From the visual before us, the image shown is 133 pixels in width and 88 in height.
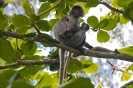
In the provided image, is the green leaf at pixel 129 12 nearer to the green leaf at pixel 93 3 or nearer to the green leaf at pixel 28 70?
the green leaf at pixel 93 3

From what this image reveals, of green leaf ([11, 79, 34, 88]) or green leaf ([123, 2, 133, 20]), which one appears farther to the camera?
green leaf ([123, 2, 133, 20])

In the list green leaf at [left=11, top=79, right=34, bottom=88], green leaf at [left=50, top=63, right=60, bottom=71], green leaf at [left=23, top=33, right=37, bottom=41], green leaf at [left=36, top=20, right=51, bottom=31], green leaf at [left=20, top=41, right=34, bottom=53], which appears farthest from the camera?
green leaf at [left=50, top=63, right=60, bottom=71]

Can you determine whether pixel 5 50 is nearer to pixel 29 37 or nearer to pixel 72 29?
pixel 29 37

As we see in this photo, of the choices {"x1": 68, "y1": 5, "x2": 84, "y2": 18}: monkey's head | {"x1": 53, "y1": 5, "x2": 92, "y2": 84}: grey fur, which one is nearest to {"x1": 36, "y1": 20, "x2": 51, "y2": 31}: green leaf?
{"x1": 53, "y1": 5, "x2": 92, "y2": 84}: grey fur

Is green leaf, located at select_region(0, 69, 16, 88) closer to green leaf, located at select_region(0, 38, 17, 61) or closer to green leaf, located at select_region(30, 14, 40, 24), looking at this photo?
green leaf, located at select_region(30, 14, 40, 24)

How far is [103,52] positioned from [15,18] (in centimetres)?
71

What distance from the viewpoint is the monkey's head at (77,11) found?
316 cm

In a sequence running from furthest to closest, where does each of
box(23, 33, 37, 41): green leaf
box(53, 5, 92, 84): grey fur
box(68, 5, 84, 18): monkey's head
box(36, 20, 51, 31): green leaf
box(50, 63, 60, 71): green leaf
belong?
1. box(68, 5, 84, 18): monkey's head
2. box(53, 5, 92, 84): grey fur
3. box(50, 63, 60, 71): green leaf
4. box(36, 20, 51, 31): green leaf
5. box(23, 33, 37, 41): green leaf

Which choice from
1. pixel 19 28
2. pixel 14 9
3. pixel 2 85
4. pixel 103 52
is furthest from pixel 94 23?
pixel 14 9

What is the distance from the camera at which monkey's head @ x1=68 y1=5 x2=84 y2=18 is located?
10.4 feet

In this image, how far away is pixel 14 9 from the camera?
8.09m

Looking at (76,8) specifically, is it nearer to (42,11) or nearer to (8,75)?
(42,11)

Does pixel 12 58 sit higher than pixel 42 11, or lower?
lower

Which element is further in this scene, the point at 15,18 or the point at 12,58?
the point at 12,58
